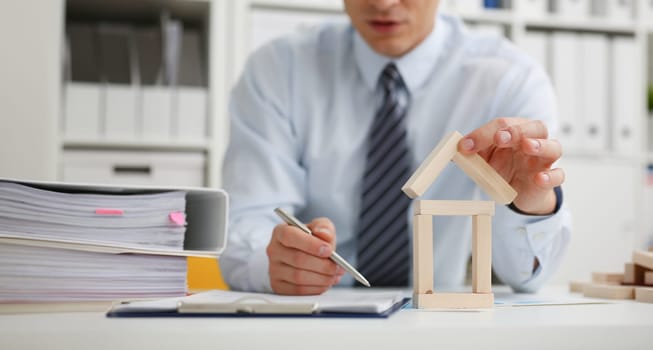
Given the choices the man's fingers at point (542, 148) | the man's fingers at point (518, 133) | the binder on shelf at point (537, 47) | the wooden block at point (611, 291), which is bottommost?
the wooden block at point (611, 291)

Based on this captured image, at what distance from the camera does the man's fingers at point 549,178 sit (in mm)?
831

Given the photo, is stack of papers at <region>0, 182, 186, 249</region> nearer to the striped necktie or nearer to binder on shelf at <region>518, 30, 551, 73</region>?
the striped necktie

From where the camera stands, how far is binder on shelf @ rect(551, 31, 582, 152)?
2414 mm

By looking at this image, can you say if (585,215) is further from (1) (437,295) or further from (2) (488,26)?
(1) (437,295)

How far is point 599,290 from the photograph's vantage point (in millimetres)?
971

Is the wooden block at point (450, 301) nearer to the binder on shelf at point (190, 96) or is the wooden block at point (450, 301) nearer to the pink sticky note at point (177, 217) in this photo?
the pink sticky note at point (177, 217)

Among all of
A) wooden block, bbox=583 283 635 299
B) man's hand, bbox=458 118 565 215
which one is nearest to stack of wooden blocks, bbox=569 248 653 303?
wooden block, bbox=583 283 635 299

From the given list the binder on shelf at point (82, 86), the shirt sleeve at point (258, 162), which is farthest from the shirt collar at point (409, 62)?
the binder on shelf at point (82, 86)

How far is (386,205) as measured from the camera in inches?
53.3

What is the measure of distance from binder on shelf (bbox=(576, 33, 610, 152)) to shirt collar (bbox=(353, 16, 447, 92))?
1164 mm

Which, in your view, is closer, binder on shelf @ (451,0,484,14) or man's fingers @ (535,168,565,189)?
man's fingers @ (535,168,565,189)

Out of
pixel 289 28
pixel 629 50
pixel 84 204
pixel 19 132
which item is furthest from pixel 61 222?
pixel 629 50

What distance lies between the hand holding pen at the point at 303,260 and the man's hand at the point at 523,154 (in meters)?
0.23

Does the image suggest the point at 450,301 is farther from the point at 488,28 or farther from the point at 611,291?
the point at 488,28
